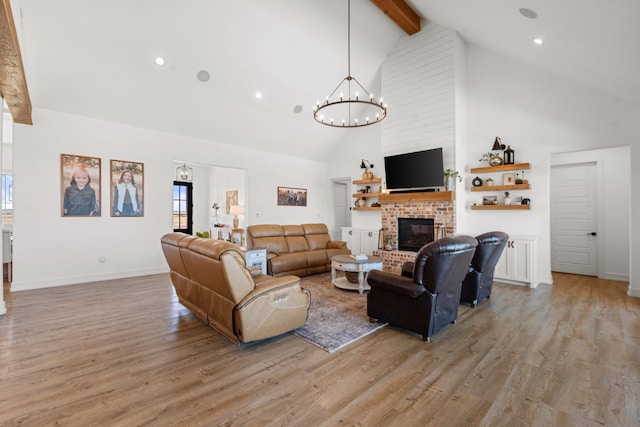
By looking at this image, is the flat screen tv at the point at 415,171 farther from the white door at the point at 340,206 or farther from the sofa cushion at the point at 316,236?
the white door at the point at 340,206

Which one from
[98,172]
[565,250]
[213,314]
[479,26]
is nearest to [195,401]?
[213,314]

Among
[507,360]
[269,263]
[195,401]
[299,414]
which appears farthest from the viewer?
[269,263]

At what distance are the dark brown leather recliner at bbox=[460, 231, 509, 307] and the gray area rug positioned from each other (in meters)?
1.47

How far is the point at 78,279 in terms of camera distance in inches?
216

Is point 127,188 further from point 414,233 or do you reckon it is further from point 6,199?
→ point 414,233

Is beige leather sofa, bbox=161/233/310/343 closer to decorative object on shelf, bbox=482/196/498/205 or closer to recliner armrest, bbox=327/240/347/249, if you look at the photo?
recliner armrest, bbox=327/240/347/249

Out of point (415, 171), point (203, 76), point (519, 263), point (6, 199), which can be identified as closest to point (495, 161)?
point (415, 171)

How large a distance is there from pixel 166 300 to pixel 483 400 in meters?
4.20

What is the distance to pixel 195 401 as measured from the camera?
2.11m

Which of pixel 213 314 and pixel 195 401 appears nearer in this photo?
pixel 195 401

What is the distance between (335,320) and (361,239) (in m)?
4.70

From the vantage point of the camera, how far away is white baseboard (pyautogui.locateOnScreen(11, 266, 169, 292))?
5.01 m

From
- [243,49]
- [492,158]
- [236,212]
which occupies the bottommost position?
[236,212]

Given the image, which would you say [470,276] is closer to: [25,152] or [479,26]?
[479,26]
